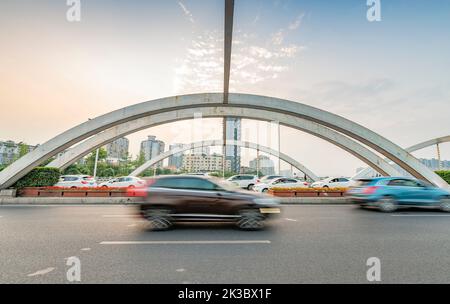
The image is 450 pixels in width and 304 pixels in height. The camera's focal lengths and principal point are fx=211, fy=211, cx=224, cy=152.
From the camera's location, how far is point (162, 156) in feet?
127

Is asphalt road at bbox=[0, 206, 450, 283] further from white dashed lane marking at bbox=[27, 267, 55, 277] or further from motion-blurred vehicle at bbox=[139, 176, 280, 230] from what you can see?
motion-blurred vehicle at bbox=[139, 176, 280, 230]

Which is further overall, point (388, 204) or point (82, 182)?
point (82, 182)

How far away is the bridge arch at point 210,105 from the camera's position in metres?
14.9

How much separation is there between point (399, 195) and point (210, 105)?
41.5 feet

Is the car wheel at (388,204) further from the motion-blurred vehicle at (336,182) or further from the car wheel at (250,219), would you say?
the motion-blurred vehicle at (336,182)

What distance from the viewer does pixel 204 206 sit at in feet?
Result: 18.7

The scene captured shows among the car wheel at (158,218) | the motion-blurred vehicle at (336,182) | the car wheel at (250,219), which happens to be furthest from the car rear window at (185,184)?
the motion-blurred vehicle at (336,182)

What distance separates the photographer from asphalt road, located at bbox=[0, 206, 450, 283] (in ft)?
10.0

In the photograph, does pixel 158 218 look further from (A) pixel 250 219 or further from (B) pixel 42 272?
(B) pixel 42 272

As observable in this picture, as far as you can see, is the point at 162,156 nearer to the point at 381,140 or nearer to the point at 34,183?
the point at 34,183

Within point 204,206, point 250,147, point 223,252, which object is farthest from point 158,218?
point 250,147

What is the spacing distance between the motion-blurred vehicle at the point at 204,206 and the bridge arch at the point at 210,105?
1119 cm

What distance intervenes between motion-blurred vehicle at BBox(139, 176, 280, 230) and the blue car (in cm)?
545
